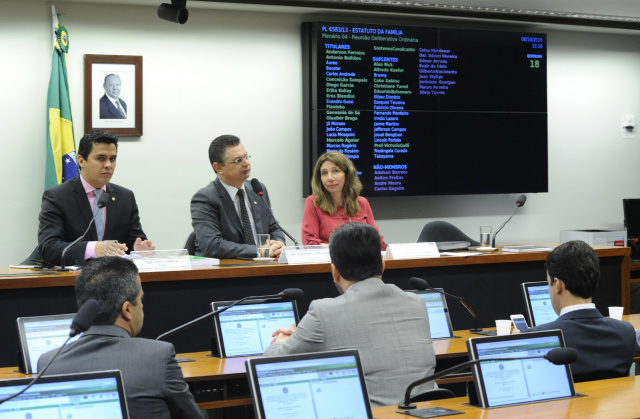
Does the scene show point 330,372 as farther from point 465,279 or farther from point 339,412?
point 465,279

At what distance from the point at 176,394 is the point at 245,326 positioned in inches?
41.3

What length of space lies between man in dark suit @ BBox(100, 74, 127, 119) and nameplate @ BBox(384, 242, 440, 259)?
2.45m

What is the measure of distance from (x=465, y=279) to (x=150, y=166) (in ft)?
8.53

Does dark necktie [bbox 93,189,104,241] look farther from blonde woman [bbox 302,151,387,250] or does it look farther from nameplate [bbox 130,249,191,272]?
blonde woman [bbox 302,151,387,250]

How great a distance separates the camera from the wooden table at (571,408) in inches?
89.4

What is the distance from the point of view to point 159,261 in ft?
12.3

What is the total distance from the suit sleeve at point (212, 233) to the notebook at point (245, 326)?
967 mm

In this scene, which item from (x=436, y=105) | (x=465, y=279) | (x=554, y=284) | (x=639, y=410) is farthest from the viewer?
(x=436, y=105)

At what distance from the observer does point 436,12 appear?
6.52 m

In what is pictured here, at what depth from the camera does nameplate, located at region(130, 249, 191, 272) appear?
3736 mm

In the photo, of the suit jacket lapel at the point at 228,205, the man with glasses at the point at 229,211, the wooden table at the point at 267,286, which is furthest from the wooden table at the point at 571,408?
the suit jacket lapel at the point at 228,205

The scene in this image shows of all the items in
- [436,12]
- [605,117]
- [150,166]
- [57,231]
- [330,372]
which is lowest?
[330,372]

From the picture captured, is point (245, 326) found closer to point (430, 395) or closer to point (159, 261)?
point (159, 261)

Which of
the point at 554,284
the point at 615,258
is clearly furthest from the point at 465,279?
the point at 554,284
